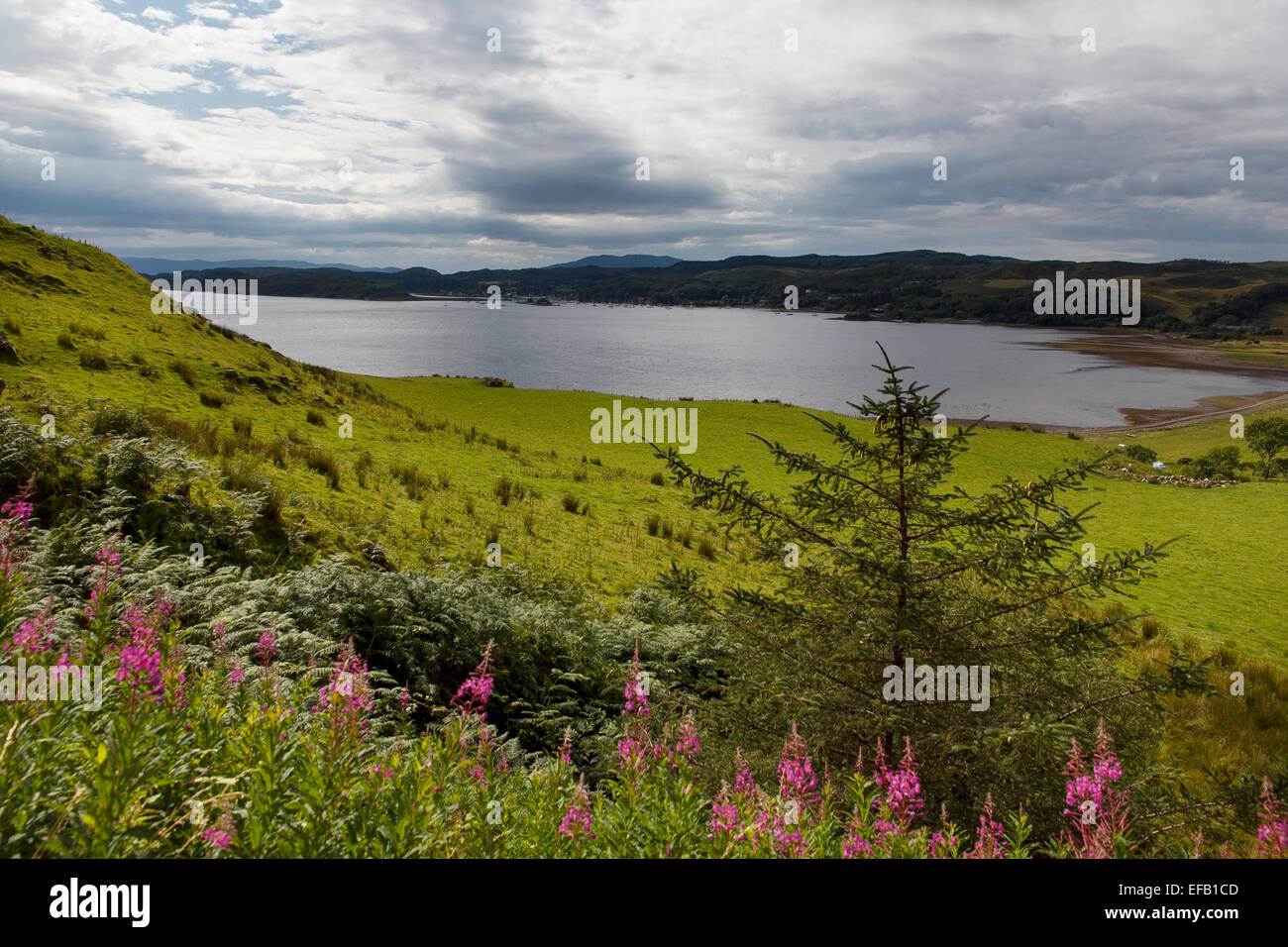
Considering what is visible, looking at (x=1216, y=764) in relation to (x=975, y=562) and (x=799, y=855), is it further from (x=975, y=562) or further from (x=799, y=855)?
(x=799, y=855)

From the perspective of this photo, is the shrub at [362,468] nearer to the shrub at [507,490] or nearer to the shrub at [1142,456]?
the shrub at [507,490]

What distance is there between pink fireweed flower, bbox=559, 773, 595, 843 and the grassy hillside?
24.5 feet

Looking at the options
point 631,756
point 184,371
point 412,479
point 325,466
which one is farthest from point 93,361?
point 631,756

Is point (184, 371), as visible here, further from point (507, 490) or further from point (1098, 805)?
point (1098, 805)

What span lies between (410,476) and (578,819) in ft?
43.5

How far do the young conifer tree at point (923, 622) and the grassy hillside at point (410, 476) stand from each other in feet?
20.5

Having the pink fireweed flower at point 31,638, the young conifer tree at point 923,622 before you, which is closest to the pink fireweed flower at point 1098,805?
the young conifer tree at point 923,622

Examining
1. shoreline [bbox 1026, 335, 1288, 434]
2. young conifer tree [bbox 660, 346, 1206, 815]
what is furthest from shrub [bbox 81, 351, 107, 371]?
shoreline [bbox 1026, 335, 1288, 434]

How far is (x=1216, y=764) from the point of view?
8.04 m

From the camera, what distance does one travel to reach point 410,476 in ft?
Result: 49.4

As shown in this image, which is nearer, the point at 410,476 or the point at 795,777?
the point at 795,777

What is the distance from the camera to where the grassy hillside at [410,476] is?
12016mm
